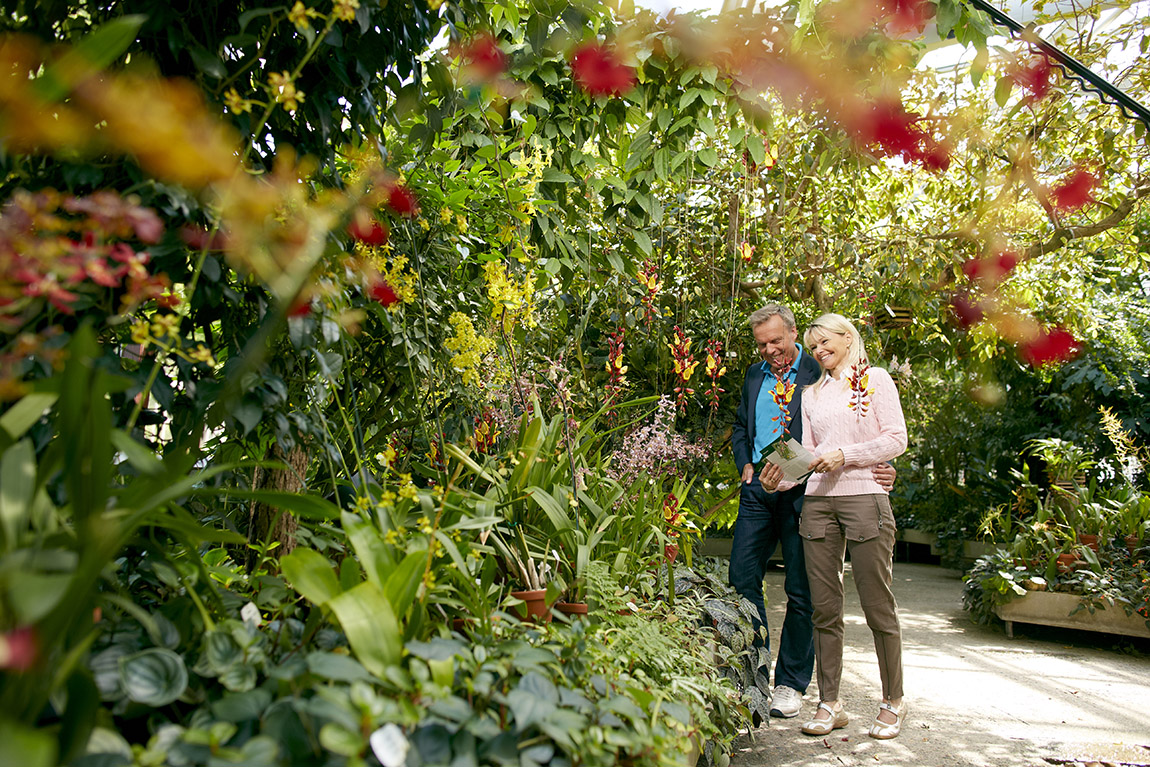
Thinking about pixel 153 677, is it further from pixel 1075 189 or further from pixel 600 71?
pixel 1075 189

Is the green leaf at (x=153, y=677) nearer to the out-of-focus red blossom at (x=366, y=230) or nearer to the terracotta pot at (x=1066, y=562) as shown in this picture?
the out-of-focus red blossom at (x=366, y=230)

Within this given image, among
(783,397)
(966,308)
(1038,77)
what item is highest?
(1038,77)

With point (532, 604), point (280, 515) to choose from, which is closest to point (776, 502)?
point (532, 604)

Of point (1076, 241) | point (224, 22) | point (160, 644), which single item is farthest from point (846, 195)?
point (160, 644)

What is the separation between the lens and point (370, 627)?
0.99 m

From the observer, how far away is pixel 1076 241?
529 cm

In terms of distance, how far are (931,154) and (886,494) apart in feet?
6.66

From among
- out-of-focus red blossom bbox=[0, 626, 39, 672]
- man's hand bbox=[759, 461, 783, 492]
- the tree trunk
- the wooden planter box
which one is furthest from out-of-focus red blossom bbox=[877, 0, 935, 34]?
the wooden planter box

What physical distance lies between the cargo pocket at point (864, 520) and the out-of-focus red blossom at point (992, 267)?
2.58m

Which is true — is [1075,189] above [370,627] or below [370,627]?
above

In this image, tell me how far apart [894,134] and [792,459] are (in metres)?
1.66

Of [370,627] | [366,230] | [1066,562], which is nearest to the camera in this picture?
[370,627]

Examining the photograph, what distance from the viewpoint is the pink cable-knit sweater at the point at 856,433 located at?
260 cm

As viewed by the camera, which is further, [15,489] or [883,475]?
[883,475]
